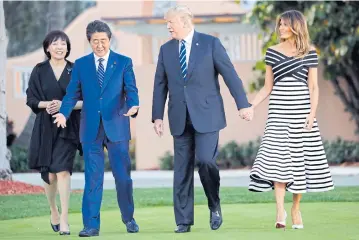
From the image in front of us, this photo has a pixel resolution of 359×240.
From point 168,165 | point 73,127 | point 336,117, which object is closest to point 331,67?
point 336,117

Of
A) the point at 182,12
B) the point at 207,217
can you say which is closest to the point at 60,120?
the point at 182,12

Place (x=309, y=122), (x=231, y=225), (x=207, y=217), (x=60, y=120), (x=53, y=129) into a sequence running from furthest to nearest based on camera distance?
(x=207, y=217) → (x=231, y=225) → (x=53, y=129) → (x=60, y=120) → (x=309, y=122)

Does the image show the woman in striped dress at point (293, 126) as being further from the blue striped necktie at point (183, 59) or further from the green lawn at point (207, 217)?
the blue striped necktie at point (183, 59)

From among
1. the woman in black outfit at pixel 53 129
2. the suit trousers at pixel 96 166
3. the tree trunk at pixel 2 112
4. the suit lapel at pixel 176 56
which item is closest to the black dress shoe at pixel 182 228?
the suit trousers at pixel 96 166

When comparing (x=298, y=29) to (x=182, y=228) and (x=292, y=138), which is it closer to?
(x=292, y=138)

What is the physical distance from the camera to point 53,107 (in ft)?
33.5

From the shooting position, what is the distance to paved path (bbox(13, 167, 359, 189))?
18.0 m

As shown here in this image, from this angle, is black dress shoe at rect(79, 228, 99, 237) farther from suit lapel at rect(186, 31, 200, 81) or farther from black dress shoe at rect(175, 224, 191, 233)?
suit lapel at rect(186, 31, 200, 81)

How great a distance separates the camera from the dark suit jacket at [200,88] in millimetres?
9758

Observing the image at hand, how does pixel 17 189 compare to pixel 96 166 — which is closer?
pixel 96 166

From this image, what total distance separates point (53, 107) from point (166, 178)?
9.93 meters

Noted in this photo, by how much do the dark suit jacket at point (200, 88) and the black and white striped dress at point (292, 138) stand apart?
0.32 m

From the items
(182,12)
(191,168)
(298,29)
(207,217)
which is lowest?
(207,217)

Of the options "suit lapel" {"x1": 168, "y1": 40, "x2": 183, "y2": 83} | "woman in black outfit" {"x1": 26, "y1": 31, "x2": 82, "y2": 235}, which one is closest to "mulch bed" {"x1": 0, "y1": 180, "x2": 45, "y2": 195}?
"woman in black outfit" {"x1": 26, "y1": 31, "x2": 82, "y2": 235}
